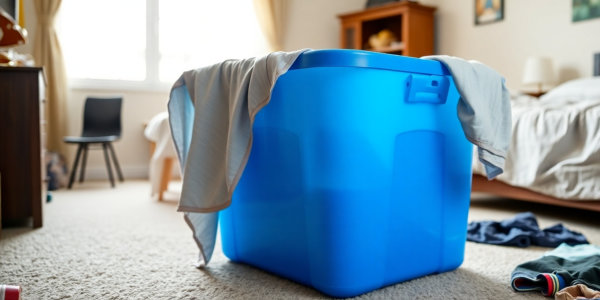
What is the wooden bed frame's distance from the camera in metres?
2.18

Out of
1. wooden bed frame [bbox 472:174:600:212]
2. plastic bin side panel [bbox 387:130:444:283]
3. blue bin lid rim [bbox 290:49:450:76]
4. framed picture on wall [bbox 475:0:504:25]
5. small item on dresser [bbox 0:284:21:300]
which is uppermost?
framed picture on wall [bbox 475:0:504:25]

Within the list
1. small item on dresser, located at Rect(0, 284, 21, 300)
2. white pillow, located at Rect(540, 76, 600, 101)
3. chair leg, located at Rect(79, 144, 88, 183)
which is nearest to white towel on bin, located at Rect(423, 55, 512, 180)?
small item on dresser, located at Rect(0, 284, 21, 300)

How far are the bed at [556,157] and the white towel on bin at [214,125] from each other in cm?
151

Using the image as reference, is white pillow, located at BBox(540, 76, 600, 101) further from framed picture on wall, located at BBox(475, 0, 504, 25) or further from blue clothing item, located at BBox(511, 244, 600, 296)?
blue clothing item, located at BBox(511, 244, 600, 296)

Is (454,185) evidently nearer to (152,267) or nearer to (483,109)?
(483,109)

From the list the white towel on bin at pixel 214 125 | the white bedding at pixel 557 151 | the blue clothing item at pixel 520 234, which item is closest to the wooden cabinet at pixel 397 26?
the white bedding at pixel 557 151

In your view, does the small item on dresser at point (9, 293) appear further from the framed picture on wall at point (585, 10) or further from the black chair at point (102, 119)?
the framed picture on wall at point (585, 10)

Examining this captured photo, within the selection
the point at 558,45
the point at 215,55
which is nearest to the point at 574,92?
the point at 558,45

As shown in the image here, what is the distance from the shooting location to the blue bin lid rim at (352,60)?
43.3 inches

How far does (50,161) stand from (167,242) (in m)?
2.29

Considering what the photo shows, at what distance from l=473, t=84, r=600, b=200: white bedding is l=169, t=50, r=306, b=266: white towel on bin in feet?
4.96

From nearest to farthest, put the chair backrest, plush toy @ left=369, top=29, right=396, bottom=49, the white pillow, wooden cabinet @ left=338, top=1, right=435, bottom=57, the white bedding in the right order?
the white bedding
the white pillow
the chair backrest
wooden cabinet @ left=338, top=1, right=435, bottom=57
plush toy @ left=369, top=29, right=396, bottom=49

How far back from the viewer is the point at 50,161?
3.71 m

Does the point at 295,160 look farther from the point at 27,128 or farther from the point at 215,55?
the point at 215,55
